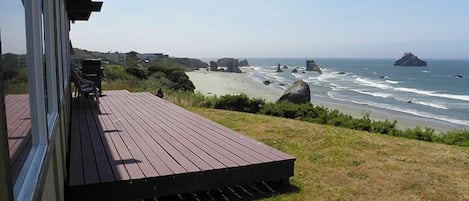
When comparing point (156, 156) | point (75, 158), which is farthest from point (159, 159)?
point (75, 158)

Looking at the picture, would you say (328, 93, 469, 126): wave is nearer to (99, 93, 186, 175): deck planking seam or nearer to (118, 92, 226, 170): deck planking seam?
(118, 92, 226, 170): deck planking seam

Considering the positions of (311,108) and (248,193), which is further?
(311,108)

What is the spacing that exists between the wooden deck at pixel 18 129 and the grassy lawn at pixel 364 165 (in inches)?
109

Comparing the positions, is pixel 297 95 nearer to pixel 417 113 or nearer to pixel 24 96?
pixel 417 113

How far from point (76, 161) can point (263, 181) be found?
1812 mm

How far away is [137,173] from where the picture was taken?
3.29 metres

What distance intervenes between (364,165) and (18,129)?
181 inches

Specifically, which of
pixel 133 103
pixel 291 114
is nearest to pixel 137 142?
pixel 133 103

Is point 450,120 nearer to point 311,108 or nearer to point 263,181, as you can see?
point 311,108

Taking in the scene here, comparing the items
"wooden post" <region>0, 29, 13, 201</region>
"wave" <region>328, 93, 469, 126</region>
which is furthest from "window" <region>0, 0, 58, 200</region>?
"wave" <region>328, 93, 469, 126</region>

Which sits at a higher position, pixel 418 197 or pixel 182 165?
A: pixel 182 165

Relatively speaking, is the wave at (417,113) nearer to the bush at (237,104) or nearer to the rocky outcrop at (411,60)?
the bush at (237,104)

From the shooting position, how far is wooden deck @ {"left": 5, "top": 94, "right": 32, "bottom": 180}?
978 millimetres

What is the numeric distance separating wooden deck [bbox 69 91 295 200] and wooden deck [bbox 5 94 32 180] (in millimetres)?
1816
